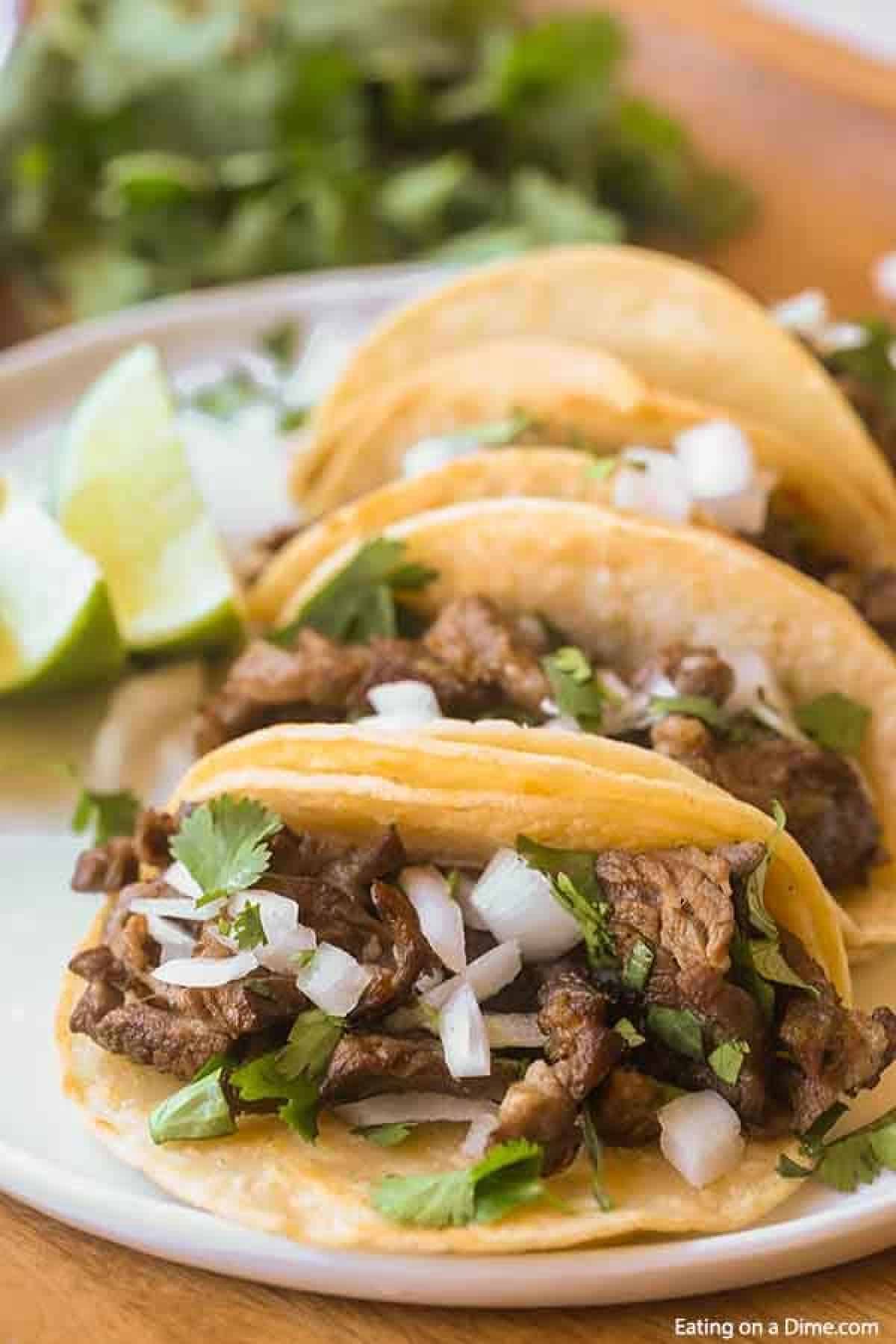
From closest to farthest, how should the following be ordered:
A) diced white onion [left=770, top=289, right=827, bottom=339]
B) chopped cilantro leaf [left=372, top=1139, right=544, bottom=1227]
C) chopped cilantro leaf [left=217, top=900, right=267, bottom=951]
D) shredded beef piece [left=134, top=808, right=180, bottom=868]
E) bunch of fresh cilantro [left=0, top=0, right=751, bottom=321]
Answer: chopped cilantro leaf [left=372, top=1139, right=544, bottom=1227] → chopped cilantro leaf [left=217, top=900, right=267, bottom=951] → shredded beef piece [left=134, top=808, right=180, bottom=868] → diced white onion [left=770, top=289, right=827, bottom=339] → bunch of fresh cilantro [left=0, top=0, right=751, bottom=321]

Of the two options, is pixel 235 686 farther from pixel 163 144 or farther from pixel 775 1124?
pixel 163 144

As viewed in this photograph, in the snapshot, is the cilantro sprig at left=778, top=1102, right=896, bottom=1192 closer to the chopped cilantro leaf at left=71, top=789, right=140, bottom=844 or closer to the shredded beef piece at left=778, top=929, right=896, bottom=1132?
the shredded beef piece at left=778, top=929, right=896, bottom=1132

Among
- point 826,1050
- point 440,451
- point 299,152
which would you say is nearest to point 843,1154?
point 826,1050

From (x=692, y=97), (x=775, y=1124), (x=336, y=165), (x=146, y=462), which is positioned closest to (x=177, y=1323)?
(x=775, y=1124)

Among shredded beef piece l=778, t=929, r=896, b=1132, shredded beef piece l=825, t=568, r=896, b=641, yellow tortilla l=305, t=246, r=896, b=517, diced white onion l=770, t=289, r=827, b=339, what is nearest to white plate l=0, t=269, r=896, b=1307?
shredded beef piece l=778, t=929, r=896, b=1132

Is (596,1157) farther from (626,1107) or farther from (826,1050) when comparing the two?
(826,1050)

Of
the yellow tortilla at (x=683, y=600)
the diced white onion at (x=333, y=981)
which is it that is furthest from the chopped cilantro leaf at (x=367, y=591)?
the diced white onion at (x=333, y=981)
